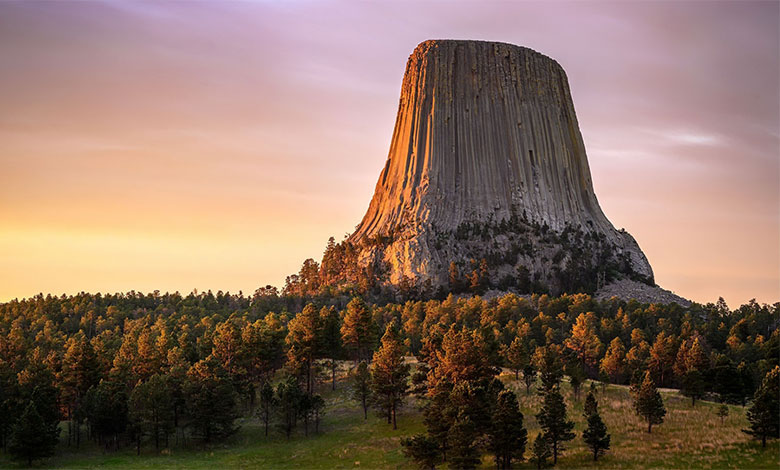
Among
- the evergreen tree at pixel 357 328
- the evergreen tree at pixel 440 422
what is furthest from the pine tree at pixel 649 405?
the evergreen tree at pixel 357 328

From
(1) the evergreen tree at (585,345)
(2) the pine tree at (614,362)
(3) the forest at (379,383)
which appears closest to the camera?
(3) the forest at (379,383)

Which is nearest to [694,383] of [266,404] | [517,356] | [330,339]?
[517,356]

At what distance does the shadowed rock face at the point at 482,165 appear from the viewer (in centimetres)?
14988

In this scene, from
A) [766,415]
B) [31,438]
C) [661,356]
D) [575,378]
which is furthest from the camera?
[661,356]

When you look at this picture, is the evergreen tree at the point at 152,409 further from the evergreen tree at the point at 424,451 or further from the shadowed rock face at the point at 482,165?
the shadowed rock face at the point at 482,165

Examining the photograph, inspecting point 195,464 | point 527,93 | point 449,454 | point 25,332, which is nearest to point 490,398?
point 449,454

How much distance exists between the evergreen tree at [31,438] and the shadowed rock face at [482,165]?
90.4 m

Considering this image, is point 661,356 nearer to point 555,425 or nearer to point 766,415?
point 766,415

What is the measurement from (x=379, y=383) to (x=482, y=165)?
10015 centimetres

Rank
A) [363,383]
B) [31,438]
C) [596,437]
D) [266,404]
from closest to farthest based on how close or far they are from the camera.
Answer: [596,437] → [31,438] → [266,404] → [363,383]

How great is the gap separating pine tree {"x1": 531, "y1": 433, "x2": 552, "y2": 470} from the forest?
100 millimetres

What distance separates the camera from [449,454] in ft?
168

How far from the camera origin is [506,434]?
5131 centimetres

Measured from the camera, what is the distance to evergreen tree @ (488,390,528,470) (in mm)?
51219
